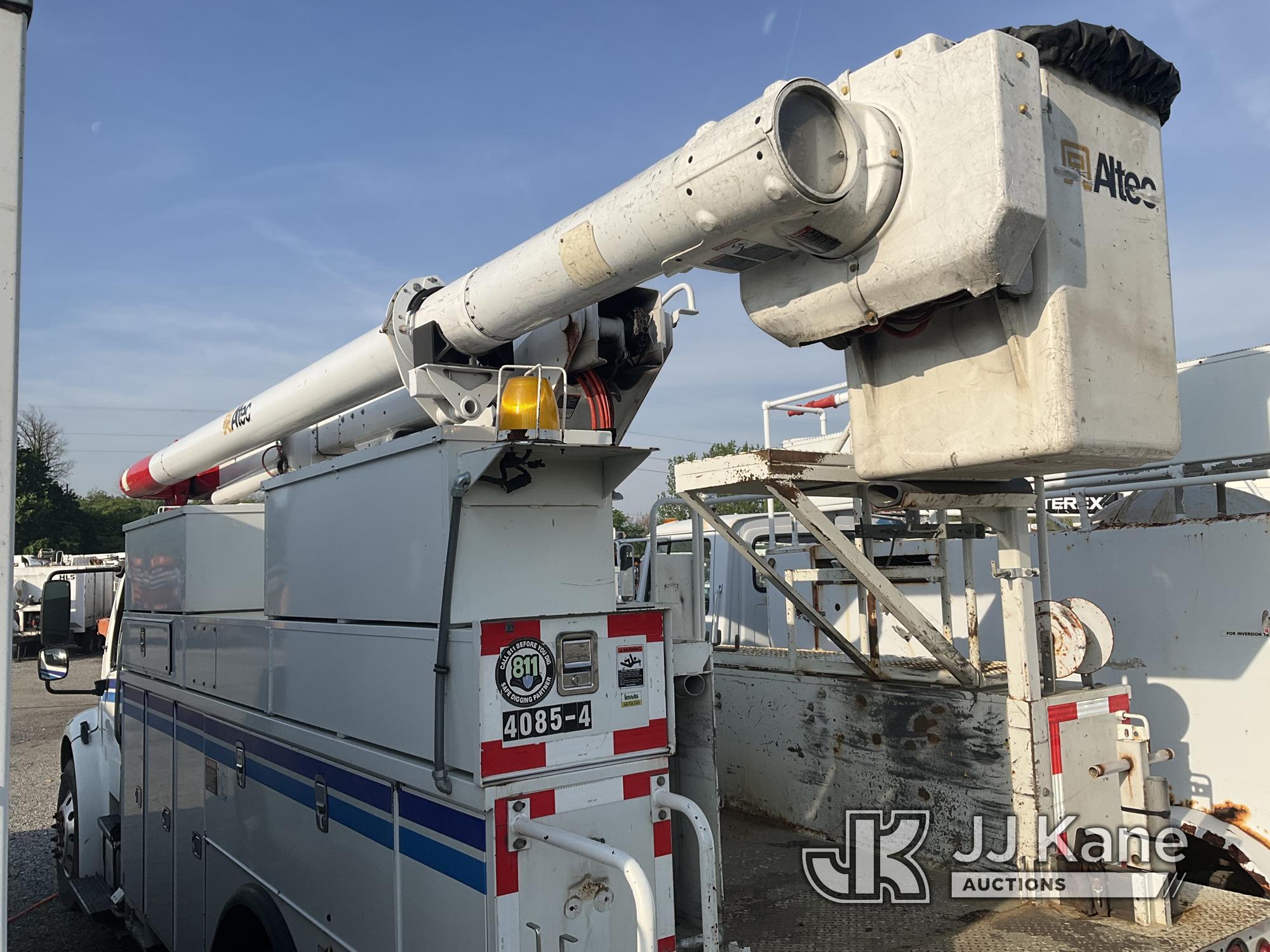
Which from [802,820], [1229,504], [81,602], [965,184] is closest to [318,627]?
[965,184]

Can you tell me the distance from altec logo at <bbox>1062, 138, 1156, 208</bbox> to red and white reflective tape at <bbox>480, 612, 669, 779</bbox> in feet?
6.35

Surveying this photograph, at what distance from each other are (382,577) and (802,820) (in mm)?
3032

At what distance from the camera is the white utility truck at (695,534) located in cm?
260

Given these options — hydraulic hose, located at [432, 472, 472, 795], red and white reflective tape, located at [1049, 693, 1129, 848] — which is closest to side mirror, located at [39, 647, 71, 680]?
hydraulic hose, located at [432, 472, 472, 795]

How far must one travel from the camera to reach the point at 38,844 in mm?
8195

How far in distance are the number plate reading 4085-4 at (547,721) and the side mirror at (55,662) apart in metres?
4.32

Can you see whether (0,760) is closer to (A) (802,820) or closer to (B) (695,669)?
(B) (695,669)

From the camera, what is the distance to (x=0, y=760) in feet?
4.94

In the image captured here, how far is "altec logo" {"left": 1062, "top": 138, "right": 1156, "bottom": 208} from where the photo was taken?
9.89 ft

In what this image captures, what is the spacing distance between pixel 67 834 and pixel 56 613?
218cm

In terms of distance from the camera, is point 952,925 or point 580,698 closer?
point 580,698

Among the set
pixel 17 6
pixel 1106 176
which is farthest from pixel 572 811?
pixel 1106 176

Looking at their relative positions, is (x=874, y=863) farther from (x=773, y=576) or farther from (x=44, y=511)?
(x=44, y=511)

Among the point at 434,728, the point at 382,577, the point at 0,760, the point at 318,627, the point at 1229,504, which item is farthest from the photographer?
→ the point at 1229,504
